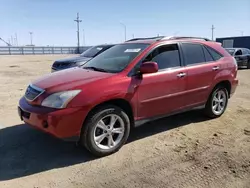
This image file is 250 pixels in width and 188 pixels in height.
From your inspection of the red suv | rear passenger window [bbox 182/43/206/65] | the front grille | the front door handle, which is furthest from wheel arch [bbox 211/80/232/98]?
the front grille

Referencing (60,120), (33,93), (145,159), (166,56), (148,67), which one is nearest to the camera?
(60,120)

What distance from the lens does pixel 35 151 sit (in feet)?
14.0

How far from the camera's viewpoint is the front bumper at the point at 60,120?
12.0 feet

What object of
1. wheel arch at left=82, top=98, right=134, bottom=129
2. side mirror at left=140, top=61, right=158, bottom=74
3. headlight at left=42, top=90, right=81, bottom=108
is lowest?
wheel arch at left=82, top=98, right=134, bottom=129

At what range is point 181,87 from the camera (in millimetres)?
4945

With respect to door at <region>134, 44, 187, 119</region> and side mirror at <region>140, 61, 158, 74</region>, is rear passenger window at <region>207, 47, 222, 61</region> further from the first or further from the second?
side mirror at <region>140, 61, 158, 74</region>

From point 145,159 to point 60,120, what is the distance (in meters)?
1.36

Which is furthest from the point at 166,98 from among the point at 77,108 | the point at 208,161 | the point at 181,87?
the point at 77,108

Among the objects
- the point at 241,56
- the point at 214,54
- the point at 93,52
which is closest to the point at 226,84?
the point at 214,54

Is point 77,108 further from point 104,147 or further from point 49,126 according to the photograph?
point 104,147

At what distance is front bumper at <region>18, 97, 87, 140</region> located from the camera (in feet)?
12.0

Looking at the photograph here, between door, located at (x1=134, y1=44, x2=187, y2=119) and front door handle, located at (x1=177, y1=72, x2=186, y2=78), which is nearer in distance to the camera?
door, located at (x1=134, y1=44, x2=187, y2=119)

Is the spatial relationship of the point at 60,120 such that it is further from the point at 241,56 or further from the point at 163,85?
the point at 241,56

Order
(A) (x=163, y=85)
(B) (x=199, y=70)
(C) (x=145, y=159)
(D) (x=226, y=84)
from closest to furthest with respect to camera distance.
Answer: (C) (x=145, y=159), (A) (x=163, y=85), (B) (x=199, y=70), (D) (x=226, y=84)
